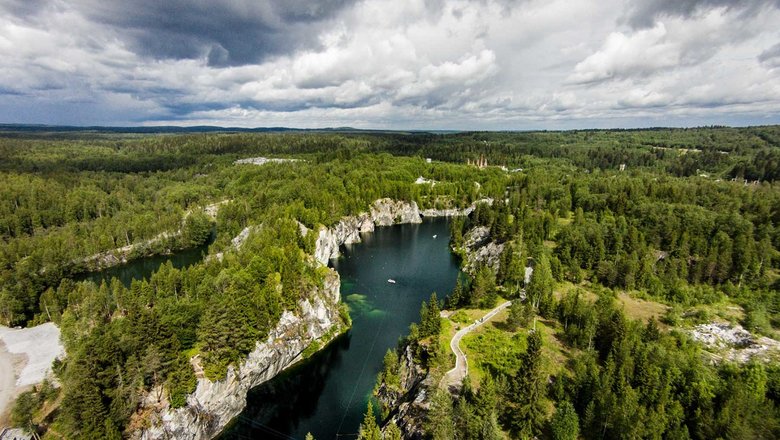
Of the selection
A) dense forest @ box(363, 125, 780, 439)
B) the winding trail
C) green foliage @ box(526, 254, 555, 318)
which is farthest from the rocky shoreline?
green foliage @ box(526, 254, 555, 318)

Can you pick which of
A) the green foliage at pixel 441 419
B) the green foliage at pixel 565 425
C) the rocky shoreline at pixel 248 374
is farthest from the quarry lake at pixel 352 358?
the green foliage at pixel 565 425

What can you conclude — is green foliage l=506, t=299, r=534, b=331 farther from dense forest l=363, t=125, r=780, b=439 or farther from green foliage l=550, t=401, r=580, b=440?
green foliage l=550, t=401, r=580, b=440

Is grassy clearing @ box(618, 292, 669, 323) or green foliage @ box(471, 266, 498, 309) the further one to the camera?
green foliage @ box(471, 266, 498, 309)

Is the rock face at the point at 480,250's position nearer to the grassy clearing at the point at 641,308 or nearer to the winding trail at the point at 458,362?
the grassy clearing at the point at 641,308

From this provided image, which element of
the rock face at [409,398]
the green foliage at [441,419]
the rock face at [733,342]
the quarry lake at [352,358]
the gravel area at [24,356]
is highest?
the green foliage at [441,419]

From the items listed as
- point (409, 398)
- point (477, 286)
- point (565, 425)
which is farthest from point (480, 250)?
point (565, 425)

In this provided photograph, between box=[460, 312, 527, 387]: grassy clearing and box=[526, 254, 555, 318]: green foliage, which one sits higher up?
box=[526, 254, 555, 318]: green foliage

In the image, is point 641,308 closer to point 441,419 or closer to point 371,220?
point 441,419
